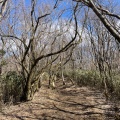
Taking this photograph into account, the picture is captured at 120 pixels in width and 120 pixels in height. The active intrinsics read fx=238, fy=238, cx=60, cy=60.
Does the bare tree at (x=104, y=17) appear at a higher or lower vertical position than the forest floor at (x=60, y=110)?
higher

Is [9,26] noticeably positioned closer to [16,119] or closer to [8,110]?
[8,110]

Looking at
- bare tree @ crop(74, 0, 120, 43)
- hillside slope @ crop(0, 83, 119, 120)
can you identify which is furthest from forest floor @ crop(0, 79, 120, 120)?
bare tree @ crop(74, 0, 120, 43)

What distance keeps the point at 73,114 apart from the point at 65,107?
132 cm

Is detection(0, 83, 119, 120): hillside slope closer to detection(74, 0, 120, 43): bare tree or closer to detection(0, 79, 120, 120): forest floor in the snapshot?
detection(0, 79, 120, 120): forest floor

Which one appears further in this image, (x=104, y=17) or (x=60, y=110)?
(x=60, y=110)

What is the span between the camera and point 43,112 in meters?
9.86

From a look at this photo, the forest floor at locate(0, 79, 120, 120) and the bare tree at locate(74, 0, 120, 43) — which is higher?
the bare tree at locate(74, 0, 120, 43)

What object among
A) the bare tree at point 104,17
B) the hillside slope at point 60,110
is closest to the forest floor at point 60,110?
the hillside slope at point 60,110

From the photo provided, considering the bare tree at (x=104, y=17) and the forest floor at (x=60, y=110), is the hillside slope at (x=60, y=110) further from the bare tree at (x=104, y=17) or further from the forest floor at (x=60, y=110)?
the bare tree at (x=104, y=17)

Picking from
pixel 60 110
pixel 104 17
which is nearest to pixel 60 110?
pixel 60 110

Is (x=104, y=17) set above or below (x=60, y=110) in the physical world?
above

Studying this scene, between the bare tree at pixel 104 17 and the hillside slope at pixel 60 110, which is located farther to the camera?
the hillside slope at pixel 60 110

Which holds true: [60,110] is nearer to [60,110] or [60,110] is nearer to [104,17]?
[60,110]

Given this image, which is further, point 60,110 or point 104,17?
point 60,110
